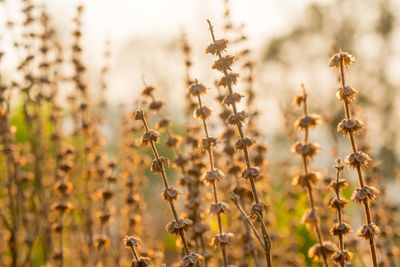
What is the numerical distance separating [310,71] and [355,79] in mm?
1757

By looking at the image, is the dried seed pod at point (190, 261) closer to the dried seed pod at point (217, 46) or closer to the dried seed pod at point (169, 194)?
the dried seed pod at point (169, 194)

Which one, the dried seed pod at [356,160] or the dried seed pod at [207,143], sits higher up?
the dried seed pod at [207,143]

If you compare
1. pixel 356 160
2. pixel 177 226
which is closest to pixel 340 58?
pixel 356 160

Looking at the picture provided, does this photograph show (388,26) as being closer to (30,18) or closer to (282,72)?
(282,72)

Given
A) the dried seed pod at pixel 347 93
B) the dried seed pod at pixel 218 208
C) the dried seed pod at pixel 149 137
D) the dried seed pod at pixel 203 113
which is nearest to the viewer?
the dried seed pod at pixel 347 93

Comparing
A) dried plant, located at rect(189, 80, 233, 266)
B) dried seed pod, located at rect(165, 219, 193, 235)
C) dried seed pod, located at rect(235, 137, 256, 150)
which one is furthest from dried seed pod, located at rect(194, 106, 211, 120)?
dried seed pod, located at rect(165, 219, 193, 235)

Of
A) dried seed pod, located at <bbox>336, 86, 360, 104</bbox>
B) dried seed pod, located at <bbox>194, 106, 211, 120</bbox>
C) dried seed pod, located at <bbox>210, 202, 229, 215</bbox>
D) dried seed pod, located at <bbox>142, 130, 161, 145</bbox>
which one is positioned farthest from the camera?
dried seed pod, located at <bbox>210, 202, 229, 215</bbox>

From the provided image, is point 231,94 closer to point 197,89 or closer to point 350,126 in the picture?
point 197,89

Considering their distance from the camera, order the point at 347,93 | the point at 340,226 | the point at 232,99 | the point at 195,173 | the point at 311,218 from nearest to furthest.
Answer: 1. the point at 347,93
2. the point at 232,99
3. the point at 340,226
4. the point at 311,218
5. the point at 195,173

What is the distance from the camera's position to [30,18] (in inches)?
139

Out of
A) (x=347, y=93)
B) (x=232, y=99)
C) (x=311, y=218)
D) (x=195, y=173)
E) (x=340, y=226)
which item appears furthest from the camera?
(x=195, y=173)

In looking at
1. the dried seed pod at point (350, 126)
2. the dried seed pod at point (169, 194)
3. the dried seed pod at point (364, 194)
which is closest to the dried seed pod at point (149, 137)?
the dried seed pod at point (169, 194)

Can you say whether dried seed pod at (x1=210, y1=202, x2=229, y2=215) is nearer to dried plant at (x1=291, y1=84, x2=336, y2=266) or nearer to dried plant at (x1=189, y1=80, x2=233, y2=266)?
dried plant at (x1=189, y1=80, x2=233, y2=266)

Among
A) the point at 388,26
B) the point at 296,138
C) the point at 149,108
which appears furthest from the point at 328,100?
the point at 149,108
